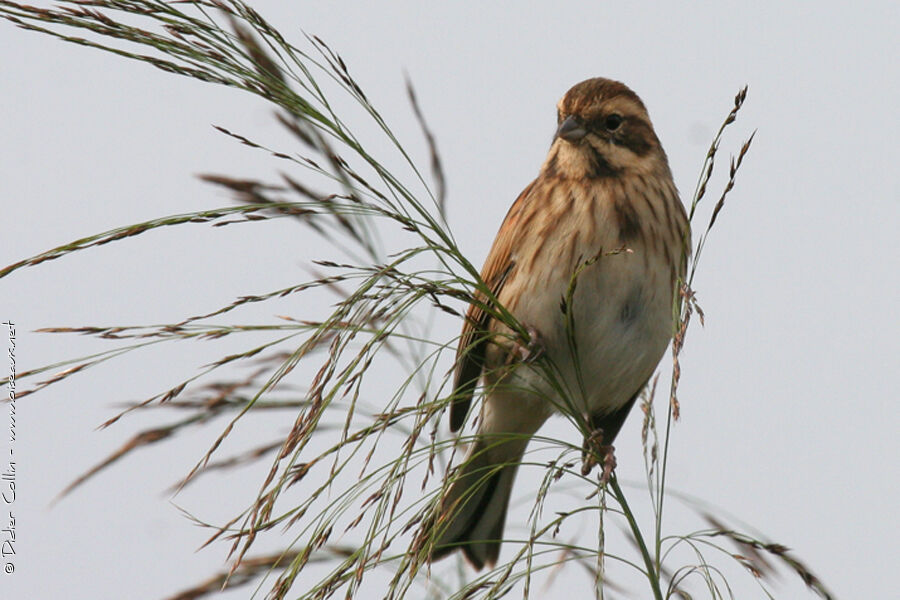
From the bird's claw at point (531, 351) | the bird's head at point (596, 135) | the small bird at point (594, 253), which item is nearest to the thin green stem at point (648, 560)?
the bird's claw at point (531, 351)

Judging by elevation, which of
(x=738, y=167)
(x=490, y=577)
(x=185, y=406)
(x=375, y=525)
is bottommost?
(x=490, y=577)

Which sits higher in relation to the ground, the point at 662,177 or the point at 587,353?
the point at 662,177

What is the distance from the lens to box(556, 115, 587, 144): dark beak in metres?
3.73

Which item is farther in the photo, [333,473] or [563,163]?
[563,163]

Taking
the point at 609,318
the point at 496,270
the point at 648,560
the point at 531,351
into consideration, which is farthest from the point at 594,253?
the point at 648,560

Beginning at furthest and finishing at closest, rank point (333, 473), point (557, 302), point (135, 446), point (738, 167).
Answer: point (557, 302), point (135, 446), point (738, 167), point (333, 473)

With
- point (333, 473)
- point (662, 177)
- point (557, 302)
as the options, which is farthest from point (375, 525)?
point (662, 177)

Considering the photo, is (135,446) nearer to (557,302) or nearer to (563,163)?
(557,302)

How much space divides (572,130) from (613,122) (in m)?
0.18

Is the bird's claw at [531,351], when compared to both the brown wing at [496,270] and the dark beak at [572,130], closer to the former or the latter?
the brown wing at [496,270]

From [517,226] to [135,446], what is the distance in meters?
1.75

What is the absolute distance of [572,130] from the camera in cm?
374

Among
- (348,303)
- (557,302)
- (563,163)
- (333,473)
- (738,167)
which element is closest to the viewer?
(333,473)

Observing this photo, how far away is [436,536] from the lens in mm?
1996
